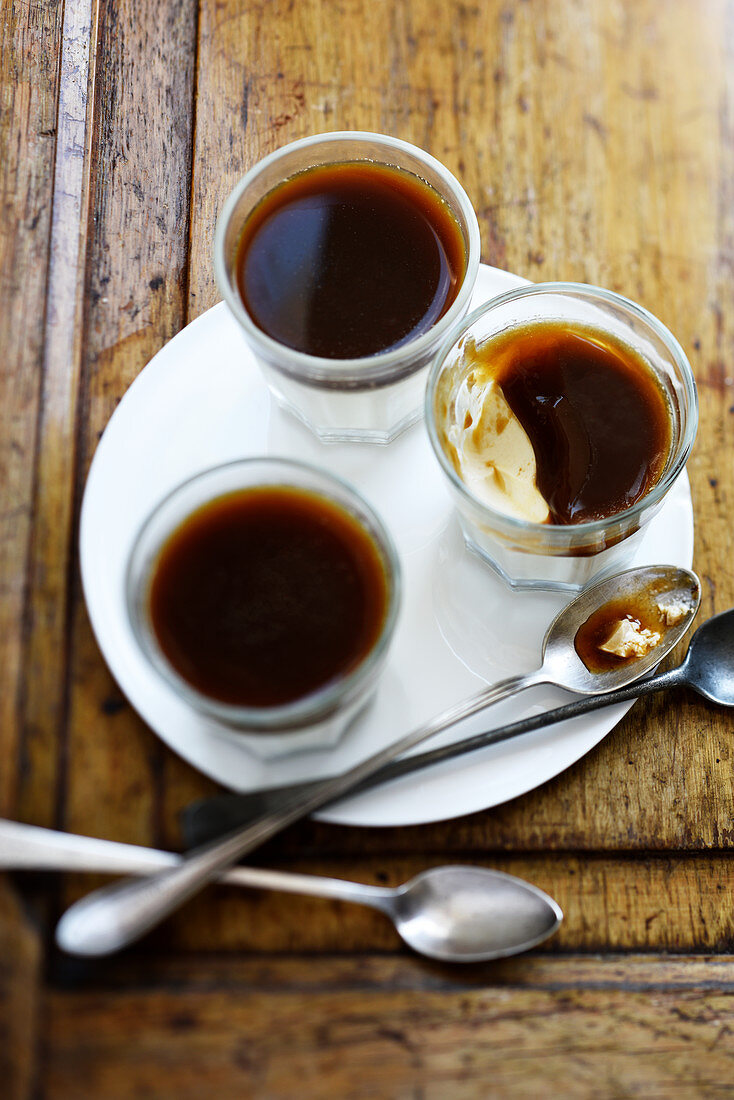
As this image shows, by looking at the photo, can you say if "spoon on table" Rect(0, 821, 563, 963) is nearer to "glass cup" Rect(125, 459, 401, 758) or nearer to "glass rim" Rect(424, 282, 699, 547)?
"glass cup" Rect(125, 459, 401, 758)

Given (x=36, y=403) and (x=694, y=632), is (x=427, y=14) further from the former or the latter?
(x=694, y=632)

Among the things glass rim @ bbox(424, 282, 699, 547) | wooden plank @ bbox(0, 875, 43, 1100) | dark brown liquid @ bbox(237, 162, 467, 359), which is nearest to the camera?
wooden plank @ bbox(0, 875, 43, 1100)

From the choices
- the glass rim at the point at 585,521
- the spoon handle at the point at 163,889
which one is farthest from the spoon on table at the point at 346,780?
the glass rim at the point at 585,521

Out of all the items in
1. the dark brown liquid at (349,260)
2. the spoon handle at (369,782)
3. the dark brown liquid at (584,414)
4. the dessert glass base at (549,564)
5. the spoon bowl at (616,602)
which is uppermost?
the dark brown liquid at (349,260)

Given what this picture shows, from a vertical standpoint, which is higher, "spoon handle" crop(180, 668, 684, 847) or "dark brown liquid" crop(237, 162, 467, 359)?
"dark brown liquid" crop(237, 162, 467, 359)

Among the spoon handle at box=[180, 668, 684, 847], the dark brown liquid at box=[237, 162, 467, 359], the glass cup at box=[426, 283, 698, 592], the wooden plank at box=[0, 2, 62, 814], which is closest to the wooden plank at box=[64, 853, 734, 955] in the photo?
the spoon handle at box=[180, 668, 684, 847]

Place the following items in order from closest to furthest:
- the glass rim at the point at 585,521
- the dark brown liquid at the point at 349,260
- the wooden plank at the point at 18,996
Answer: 1. the wooden plank at the point at 18,996
2. the glass rim at the point at 585,521
3. the dark brown liquid at the point at 349,260

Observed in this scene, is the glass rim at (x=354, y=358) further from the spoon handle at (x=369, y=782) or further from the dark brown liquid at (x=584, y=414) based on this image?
the spoon handle at (x=369, y=782)
